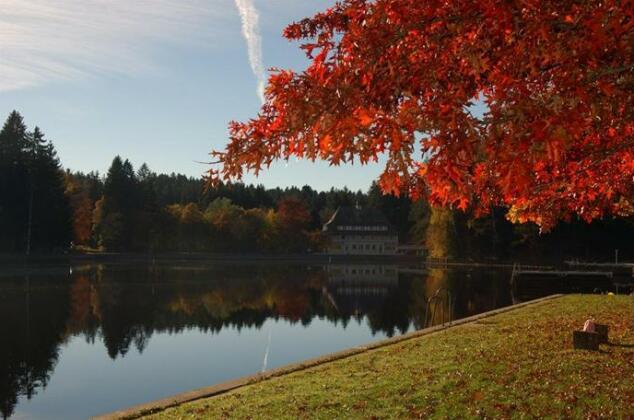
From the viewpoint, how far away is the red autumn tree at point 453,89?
499 cm

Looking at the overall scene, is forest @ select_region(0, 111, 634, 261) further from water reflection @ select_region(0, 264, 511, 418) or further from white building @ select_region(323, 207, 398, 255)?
water reflection @ select_region(0, 264, 511, 418)

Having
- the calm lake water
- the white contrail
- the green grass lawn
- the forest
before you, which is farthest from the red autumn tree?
the forest

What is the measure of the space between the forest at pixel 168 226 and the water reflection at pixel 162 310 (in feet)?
89.3

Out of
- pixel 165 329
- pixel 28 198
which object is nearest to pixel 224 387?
pixel 165 329

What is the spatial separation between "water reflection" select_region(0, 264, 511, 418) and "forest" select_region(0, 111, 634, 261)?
2722cm

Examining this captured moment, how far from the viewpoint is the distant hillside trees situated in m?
75.6

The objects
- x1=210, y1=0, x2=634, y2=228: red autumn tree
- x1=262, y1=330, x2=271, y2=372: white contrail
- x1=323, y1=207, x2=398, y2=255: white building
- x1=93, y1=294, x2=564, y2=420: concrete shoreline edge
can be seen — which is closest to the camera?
x1=210, y1=0, x2=634, y2=228: red autumn tree

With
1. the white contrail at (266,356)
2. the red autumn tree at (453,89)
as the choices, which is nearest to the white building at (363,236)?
the white contrail at (266,356)

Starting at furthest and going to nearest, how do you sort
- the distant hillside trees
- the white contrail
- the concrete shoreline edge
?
1. the distant hillside trees
2. the white contrail
3. the concrete shoreline edge

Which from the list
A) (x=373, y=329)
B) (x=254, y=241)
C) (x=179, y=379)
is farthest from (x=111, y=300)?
(x=254, y=241)

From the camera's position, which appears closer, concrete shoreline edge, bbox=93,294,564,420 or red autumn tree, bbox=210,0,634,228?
red autumn tree, bbox=210,0,634,228

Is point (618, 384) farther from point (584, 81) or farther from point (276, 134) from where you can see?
point (276, 134)

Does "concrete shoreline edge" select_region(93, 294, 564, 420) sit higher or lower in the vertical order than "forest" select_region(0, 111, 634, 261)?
lower

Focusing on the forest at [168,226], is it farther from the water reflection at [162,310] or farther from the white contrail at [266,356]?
the white contrail at [266,356]
